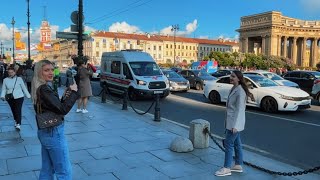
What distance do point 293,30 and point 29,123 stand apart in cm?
12327

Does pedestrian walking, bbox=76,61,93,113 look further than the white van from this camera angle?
No

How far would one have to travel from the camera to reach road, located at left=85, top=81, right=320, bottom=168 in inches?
295

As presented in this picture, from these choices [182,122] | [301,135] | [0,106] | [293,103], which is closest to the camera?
[301,135]

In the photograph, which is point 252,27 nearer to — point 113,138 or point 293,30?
point 293,30

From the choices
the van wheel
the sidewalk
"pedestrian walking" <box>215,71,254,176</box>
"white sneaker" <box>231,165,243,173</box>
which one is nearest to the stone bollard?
the sidewalk

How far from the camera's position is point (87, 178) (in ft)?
17.5

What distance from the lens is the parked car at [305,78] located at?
21.6m

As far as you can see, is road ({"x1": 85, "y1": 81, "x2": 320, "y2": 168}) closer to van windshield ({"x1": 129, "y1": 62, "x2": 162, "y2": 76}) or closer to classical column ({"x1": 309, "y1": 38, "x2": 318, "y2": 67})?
van windshield ({"x1": 129, "y1": 62, "x2": 162, "y2": 76})

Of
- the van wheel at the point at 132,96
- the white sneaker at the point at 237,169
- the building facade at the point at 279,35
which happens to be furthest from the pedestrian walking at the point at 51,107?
the building facade at the point at 279,35

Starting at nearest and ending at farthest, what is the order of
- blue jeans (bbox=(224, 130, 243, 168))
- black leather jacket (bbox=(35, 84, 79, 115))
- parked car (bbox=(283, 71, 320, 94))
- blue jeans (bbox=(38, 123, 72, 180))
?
black leather jacket (bbox=(35, 84, 79, 115)) → blue jeans (bbox=(38, 123, 72, 180)) → blue jeans (bbox=(224, 130, 243, 168)) → parked car (bbox=(283, 71, 320, 94))

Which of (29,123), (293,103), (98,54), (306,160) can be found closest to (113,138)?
(29,123)

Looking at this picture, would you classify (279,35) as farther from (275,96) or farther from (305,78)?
(275,96)

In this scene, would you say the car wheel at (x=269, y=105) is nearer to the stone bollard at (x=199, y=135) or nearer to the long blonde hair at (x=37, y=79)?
the stone bollard at (x=199, y=135)

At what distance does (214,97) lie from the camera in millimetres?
16141
